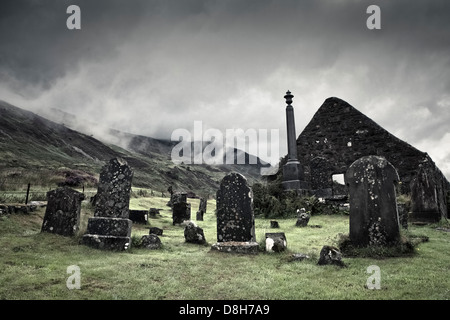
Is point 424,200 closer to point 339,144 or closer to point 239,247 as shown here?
point 339,144

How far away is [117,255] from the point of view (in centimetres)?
629

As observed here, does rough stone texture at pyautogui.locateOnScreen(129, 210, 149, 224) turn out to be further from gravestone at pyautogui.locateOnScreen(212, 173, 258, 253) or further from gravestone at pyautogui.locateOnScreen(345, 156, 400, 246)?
gravestone at pyautogui.locateOnScreen(345, 156, 400, 246)

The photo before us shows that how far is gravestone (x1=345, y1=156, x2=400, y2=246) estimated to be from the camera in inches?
250

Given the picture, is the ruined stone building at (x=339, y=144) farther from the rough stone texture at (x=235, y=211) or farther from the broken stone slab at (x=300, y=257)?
the broken stone slab at (x=300, y=257)

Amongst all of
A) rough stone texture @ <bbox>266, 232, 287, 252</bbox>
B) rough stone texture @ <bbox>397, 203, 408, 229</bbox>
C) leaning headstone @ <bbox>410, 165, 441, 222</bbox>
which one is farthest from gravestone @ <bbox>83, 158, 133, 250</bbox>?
leaning headstone @ <bbox>410, 165, 441, 222</bbox>

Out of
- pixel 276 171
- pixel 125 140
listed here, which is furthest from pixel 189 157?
pixel 276 171

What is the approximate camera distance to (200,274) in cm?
487

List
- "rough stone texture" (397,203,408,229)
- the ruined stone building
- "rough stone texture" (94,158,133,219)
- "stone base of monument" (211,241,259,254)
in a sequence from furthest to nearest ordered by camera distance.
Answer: the ruined stone building < "rough stone texture" (397,203,408,229) < "rough stone texture" (94,158,133,219) < "stone base of monument" (211,241,259,254)

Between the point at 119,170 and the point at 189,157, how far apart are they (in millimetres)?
158425

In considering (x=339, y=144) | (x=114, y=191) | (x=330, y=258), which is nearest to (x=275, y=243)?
(x=330, y=258)

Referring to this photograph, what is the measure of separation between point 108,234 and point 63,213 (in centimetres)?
196

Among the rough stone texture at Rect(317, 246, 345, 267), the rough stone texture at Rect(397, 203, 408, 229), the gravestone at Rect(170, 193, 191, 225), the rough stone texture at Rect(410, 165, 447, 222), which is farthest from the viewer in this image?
the gravestone at Rect(170, 193, 191, 225)

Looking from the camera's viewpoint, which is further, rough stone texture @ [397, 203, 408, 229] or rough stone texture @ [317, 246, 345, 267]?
rough stone texture @ [397, 203, 408, 229]
